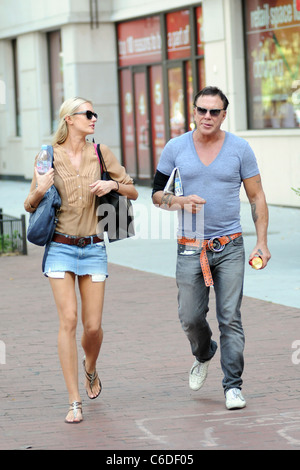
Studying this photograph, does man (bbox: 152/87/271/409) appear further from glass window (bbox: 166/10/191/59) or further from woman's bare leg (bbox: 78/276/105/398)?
glass window (bbox: 166/10/191/59)

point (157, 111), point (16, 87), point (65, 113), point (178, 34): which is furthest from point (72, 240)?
point (16, 87)

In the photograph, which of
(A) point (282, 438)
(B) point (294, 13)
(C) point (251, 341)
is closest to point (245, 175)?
(A) point (282, 438)

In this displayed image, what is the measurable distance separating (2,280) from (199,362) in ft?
18.5

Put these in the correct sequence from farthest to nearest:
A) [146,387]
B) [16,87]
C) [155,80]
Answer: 1. [16,87]
2. [155,80]
3. [146,387]

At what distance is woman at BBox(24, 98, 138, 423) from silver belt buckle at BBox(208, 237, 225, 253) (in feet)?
1.91

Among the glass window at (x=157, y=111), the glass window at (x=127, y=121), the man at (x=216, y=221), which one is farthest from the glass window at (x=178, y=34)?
the man at (x=216, y=221)

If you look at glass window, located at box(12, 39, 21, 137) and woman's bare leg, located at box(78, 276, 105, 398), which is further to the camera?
glass window, located at box(12, 39, 21, 137)

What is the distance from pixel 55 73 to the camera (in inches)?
1044

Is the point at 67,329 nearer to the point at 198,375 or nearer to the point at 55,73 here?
the point at 198,375

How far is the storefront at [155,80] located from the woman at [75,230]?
14995mm

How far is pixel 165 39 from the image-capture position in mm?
22156

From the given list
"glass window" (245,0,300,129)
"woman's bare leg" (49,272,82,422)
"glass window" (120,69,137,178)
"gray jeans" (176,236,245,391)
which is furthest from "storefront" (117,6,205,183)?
"woman's bare leg" (49,272,82,422)

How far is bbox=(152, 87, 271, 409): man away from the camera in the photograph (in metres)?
6.11

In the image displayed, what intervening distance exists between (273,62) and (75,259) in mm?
13112
